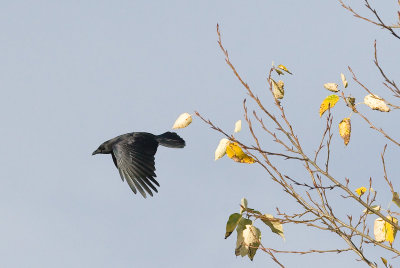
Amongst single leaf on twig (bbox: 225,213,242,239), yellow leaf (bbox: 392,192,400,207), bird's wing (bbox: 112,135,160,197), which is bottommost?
yellow leaf (bbox: 392,192,400,207)

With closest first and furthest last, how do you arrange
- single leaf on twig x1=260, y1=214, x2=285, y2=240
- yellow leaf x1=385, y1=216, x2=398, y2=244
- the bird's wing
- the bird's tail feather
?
single leaf on twig x1=260, y1=214, x2=285, y2=240, yellow leaf x1=385, y1=216, x2=398, y2=244, the bird's wing, the bird's tail feather

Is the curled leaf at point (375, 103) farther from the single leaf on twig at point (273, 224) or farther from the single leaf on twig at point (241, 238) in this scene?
the single leaf on twig at point (241, 238)

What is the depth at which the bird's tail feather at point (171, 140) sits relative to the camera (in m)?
11.2

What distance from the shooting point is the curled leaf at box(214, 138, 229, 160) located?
12.9ft

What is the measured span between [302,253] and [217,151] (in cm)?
93

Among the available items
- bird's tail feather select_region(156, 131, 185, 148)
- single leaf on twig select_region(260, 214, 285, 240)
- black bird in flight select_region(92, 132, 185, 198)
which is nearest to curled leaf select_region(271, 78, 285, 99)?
single leaf on twig select_region(260, 214, 285, 240)

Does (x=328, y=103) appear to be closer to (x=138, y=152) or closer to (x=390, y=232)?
(x=390, y=232)

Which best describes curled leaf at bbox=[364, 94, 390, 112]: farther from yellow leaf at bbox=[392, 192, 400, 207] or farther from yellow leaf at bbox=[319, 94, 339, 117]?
yellow leaf at bbox=[392, 192, 400, 207]

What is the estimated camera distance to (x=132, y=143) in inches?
409

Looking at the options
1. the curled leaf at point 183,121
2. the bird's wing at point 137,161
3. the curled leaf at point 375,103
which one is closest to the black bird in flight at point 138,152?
the bird's wing at point 137,161

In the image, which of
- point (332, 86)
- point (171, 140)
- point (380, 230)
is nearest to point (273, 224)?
point (380, 230)

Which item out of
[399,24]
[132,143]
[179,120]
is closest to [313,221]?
[179,120]

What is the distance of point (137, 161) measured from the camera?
32.1 feet

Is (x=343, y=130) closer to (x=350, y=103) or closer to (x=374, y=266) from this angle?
(x=350, y=103)
